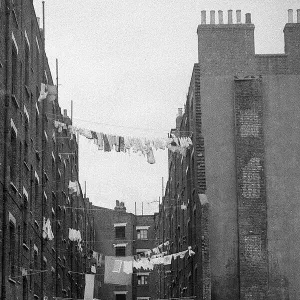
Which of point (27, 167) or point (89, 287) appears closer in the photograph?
point (27, 167)

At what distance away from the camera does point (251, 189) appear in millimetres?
33781

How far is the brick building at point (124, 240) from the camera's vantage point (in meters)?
76.1

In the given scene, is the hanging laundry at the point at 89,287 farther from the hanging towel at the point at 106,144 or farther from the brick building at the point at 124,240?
the brick building at the point at 124,240

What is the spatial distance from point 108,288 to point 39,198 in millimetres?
47368

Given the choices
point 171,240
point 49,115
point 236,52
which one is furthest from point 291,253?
point 171,240

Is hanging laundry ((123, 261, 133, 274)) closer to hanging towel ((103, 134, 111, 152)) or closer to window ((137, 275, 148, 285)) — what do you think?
hanging towel ((103, 134, 111, 152))

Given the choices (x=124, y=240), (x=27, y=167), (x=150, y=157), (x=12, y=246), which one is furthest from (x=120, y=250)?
(x=12, y=246)

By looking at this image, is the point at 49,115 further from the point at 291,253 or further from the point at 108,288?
the point at 108,288

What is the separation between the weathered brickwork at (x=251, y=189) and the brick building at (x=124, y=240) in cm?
4291

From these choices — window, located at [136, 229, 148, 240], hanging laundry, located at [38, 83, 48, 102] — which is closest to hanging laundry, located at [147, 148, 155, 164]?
hanging laundry, located at [38, 83, 48, 102]

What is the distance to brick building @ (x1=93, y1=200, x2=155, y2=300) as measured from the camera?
7606cm

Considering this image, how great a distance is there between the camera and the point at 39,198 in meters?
30.4

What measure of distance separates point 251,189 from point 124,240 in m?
44.5

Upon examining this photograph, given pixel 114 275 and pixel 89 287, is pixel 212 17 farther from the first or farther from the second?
pixel 89 287
